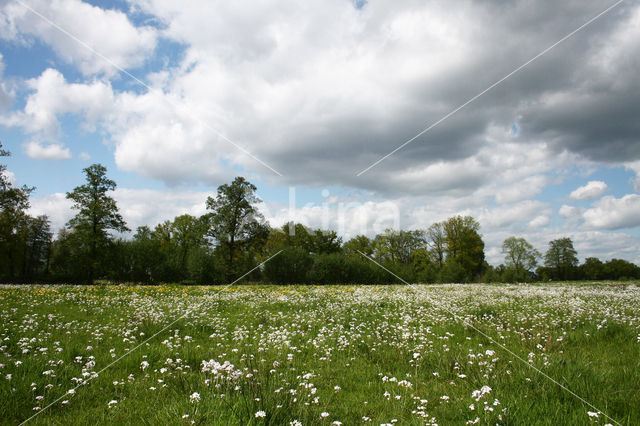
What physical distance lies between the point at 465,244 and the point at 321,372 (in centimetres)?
6287

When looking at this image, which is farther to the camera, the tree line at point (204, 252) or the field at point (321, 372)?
the tree line at point (204, 252)

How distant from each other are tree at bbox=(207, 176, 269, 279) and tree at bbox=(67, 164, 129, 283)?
10166mm

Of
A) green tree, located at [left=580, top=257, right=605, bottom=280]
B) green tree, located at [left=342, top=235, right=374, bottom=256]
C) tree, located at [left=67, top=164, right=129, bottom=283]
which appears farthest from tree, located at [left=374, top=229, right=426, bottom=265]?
green tree, located at [left=580, top=257, right=605, bottom=280]

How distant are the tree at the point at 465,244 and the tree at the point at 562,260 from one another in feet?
143

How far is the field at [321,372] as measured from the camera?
3719 mm

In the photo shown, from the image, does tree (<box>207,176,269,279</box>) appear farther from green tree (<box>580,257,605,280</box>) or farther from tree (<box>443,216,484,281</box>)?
green tree (<box>580,257,605,280</box>)

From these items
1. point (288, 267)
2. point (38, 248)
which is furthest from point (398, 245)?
point (38, 248)

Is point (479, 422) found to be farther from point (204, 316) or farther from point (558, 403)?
point (204, 316)

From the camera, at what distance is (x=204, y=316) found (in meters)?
9.99

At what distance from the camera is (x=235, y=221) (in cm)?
4291

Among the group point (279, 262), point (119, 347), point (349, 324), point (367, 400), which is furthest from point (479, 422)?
point (279, 262)

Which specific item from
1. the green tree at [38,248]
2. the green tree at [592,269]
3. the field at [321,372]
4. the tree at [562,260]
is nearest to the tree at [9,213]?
the green tree at [38,248]

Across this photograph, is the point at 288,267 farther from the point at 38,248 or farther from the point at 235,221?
the point at 38,248

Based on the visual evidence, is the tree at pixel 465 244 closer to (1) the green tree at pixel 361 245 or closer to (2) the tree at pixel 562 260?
(1) the green tree at pixel 361 245
